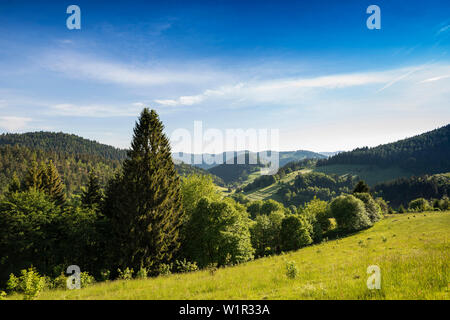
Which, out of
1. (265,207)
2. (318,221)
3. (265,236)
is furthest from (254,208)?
(265,236)

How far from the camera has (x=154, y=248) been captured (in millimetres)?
25828

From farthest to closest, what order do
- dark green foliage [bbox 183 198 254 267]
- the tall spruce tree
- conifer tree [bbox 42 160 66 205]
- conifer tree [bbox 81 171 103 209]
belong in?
1. conifer tree [bbox 42 160 66 205]
2. conifer tree [bbox 81 171 103 209]
3. dark green foliage [bbox 183 198 254 267]
4. the tall spruce tree

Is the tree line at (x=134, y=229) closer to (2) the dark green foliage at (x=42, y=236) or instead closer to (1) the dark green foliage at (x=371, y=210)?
(2) the dark green foliage at (x=42, y=236)

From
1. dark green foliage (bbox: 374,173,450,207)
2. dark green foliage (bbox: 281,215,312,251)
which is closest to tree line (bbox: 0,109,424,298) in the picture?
dark green foliage (bbox: 281,215,312,251)

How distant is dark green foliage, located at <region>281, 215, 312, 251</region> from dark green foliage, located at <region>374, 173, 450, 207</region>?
151m

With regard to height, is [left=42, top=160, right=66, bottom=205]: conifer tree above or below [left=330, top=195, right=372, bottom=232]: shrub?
above

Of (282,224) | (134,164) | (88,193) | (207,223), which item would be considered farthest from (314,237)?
(88,193)

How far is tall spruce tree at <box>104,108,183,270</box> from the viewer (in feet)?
82.3

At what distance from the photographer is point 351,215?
5472 cm

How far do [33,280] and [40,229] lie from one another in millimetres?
25344

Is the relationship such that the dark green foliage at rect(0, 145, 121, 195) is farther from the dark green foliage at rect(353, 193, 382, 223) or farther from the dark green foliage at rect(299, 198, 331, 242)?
the dark green foliage at rect(353, 193, 382, 223)

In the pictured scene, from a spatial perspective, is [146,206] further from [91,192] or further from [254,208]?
[254,208]

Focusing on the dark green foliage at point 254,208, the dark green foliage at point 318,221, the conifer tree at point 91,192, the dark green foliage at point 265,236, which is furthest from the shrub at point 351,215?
the dark green foliage at point 254,208
